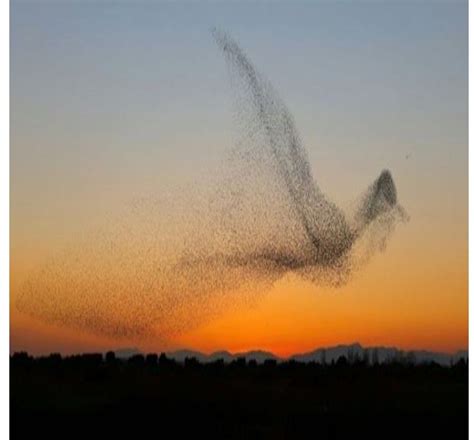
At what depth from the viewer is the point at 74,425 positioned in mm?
6520

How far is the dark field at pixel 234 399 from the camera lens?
6.59m

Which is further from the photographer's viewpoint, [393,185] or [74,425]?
[393,185]

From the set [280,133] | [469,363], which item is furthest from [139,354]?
[469,363]

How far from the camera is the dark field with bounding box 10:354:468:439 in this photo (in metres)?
6.59

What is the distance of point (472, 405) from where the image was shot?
6848 millimetres

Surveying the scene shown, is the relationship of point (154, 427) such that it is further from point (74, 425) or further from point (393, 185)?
point (393, 185)

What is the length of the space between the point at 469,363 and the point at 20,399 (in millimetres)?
2656

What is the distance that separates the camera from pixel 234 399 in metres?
6.77
